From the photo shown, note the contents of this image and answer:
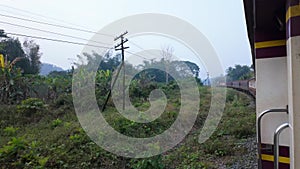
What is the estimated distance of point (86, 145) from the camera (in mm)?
4965

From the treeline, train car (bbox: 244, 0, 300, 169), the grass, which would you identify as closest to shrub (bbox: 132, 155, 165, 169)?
the grass

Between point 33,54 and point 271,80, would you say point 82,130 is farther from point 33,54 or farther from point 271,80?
point 33,54

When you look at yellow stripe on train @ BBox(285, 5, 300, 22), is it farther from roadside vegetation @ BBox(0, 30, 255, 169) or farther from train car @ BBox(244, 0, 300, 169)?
roadside vegetation @ BBox(0, 30, 255, 169)

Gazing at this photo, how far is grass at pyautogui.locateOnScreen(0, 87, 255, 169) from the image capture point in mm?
4285

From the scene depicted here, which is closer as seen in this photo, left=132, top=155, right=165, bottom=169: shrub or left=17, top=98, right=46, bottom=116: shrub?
left=132, top=155, right=165, bottom=169: shrub

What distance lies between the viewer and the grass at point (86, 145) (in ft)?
14.1

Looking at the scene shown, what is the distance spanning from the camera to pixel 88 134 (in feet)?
18.2

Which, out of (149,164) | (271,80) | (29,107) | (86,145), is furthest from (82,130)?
(271,80)

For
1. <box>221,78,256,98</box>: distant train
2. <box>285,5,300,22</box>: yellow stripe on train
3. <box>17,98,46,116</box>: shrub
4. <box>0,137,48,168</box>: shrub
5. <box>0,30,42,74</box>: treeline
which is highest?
<box>0,30,42,74</box>: treeline

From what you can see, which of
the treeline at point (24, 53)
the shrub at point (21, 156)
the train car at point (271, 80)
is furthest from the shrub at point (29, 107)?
the train car at point (271, 80)

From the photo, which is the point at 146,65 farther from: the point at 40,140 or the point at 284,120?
the point at 284,120

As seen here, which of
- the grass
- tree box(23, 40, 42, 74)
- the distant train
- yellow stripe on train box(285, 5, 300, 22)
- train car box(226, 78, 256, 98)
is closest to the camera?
yellow stripe on train box(285, 5, 300, 22)

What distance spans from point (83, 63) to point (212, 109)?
16.5ft

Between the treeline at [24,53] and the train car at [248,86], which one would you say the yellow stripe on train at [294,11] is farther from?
the treeline at [24,53]
